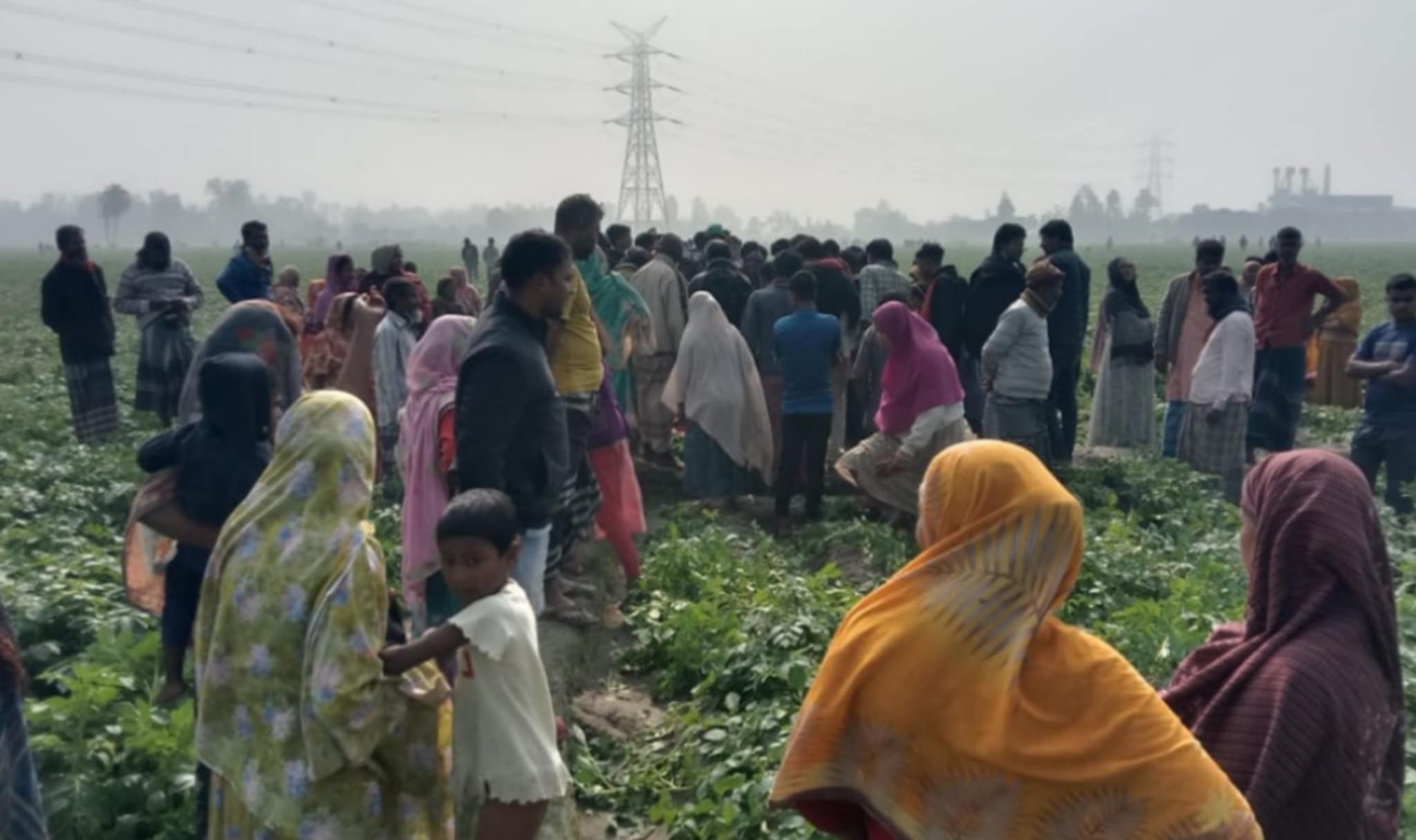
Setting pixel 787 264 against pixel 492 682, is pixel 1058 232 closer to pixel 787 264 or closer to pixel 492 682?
pixel 787 264

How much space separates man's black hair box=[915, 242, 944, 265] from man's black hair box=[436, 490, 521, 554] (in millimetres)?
8258

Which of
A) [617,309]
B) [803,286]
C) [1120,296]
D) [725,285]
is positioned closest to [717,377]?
[803,286]

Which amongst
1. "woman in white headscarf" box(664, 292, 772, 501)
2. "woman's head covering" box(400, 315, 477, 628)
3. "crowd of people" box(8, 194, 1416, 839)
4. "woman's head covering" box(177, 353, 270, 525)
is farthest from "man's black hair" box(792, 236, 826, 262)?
"woman's head covering" box(177, 353, 270, 525)

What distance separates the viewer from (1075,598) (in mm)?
6660

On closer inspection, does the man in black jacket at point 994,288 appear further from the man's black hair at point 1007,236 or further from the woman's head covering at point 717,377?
the woman's head covering at point 717,377

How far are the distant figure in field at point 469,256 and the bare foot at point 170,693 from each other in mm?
31712

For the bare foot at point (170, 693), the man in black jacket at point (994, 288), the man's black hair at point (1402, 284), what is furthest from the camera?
the man in black jacket at point (994, 288)

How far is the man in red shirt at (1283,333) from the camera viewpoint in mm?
10586

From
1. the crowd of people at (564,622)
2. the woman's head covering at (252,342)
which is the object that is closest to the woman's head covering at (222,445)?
the crowd of people at (564,622)

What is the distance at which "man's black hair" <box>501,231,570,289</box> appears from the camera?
507cm

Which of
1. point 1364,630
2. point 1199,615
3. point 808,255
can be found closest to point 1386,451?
point 1199,615

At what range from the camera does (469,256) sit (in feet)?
125

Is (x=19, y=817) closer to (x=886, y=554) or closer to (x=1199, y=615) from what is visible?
(x=1199, y=615)

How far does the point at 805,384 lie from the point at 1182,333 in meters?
3.93
